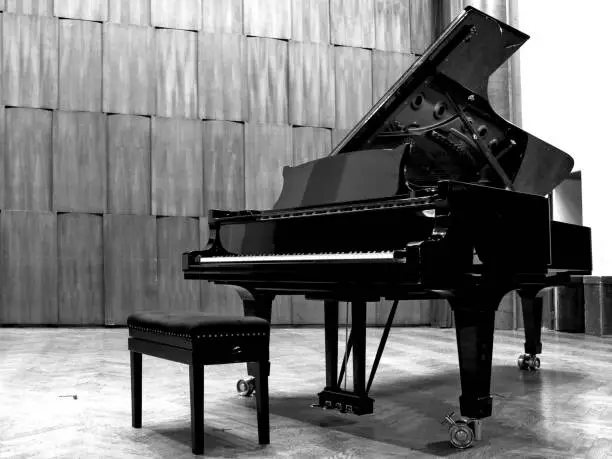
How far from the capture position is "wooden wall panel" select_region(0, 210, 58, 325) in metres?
7.67

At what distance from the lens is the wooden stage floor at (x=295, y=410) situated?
8.44 feet

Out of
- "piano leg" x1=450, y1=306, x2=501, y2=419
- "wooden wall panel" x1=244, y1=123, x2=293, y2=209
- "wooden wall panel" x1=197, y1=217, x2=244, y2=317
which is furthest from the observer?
"wooden wall panel" x1=244, y1=123, x2=293, y2=209

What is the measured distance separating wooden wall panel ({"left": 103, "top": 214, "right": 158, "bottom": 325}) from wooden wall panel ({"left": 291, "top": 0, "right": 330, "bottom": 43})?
285 cm

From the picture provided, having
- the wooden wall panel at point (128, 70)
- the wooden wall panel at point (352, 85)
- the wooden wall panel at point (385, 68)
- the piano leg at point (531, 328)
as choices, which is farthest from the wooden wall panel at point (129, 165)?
the piano leg at point (531, 328)

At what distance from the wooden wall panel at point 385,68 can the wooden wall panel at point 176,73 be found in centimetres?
221

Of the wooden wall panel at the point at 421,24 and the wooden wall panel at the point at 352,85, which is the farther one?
the wooden wall panel at the point at 421,24

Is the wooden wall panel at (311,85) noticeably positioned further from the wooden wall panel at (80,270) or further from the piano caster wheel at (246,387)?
the piano caster wheel at (246,387)

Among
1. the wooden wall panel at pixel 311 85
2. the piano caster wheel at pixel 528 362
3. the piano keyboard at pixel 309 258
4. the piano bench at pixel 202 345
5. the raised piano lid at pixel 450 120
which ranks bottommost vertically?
the piano caster wheel at pixel 528 362

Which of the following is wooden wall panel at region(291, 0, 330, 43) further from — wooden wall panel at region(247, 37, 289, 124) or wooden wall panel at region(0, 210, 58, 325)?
Answer: wooden wall panel at region(0, 210, 58, 325)

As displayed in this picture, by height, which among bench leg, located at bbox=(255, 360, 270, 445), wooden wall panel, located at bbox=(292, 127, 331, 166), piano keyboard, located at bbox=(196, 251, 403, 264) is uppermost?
wooden wall panel, located at bbox=(292, 127, 331, 166)

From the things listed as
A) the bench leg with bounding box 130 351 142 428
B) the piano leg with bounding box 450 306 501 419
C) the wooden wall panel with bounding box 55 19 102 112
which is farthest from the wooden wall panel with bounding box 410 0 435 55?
the bench leg with bounding box 130 351 142 428

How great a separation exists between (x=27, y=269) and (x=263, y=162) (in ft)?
9.30

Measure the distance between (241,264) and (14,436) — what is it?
1107 millimetres

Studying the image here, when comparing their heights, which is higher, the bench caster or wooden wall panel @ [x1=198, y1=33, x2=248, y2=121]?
wooden wall panel @ [x1=198, y1=33, x2=248, y2=121]
